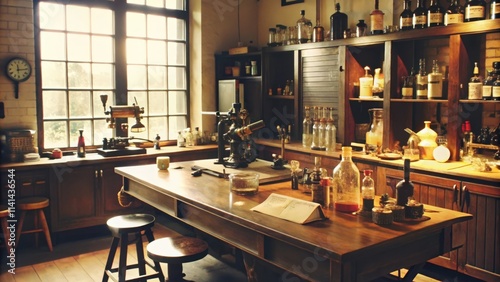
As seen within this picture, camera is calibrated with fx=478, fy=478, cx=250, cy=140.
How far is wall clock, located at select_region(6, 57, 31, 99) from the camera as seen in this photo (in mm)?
4648

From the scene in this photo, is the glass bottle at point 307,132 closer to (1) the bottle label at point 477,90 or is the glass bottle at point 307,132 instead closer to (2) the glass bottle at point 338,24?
(2) the glass bottle at point 338,24

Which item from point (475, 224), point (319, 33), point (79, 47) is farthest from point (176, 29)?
point (475, 224)

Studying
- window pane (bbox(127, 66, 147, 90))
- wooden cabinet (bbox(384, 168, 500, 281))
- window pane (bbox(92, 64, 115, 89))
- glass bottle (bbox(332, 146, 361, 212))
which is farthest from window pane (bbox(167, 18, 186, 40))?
glass bottle (bbox(332, 146, 361, 212))

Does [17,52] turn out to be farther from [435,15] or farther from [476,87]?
[476,87]

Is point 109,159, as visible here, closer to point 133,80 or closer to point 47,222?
point 47,222

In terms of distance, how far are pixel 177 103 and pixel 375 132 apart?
267 centimetres

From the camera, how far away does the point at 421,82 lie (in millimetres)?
4090

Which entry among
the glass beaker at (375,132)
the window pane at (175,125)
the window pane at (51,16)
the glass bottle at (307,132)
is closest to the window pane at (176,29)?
the window pane at (175,125)

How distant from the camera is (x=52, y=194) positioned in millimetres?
4574

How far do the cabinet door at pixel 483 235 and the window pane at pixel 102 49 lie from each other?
12.9ft

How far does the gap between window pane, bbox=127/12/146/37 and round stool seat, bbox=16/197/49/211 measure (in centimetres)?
220

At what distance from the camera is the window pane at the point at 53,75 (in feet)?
16.4

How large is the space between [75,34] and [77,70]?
0.39 meters

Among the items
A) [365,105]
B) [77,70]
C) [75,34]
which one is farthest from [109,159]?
[365,105]
